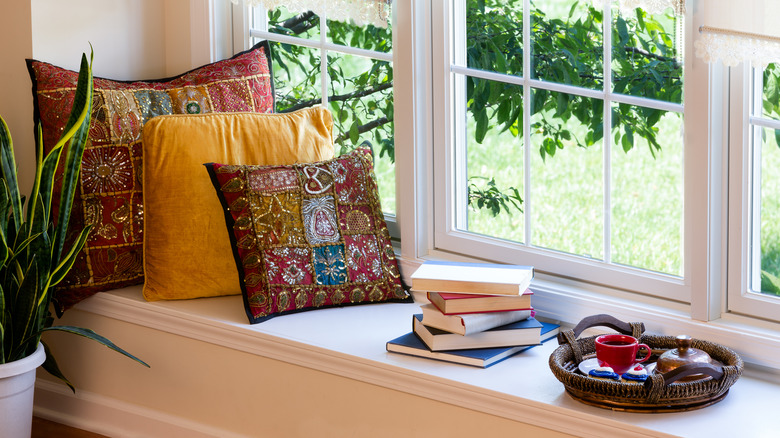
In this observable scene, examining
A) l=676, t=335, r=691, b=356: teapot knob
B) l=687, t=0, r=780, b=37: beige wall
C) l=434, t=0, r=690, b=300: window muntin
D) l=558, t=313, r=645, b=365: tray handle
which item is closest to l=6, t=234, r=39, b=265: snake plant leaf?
l=434, t=0, r=690, b=300: window muntin

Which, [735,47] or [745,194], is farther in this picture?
[745,194]

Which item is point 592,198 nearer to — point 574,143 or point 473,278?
point 574,143

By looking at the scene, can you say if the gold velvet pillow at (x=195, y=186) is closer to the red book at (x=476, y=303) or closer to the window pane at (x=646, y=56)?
the red book at (x=476, y=303)

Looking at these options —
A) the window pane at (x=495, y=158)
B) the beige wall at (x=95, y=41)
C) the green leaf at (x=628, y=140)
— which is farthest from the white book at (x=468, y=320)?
the beige wall at (x=95, y=41)

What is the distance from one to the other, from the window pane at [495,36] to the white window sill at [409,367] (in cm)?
72

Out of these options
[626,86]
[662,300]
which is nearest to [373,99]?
[626,86]

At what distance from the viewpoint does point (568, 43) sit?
242 cm

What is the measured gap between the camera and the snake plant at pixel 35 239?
2.51 m

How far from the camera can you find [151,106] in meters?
2.81

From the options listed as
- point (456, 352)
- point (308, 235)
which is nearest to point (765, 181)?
point (456, 352)

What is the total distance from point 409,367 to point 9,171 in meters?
1.22

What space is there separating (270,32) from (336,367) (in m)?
1.24

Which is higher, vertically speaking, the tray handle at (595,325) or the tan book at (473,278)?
the tan book at (473,278)

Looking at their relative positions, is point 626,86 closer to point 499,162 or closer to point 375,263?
point 499,162
